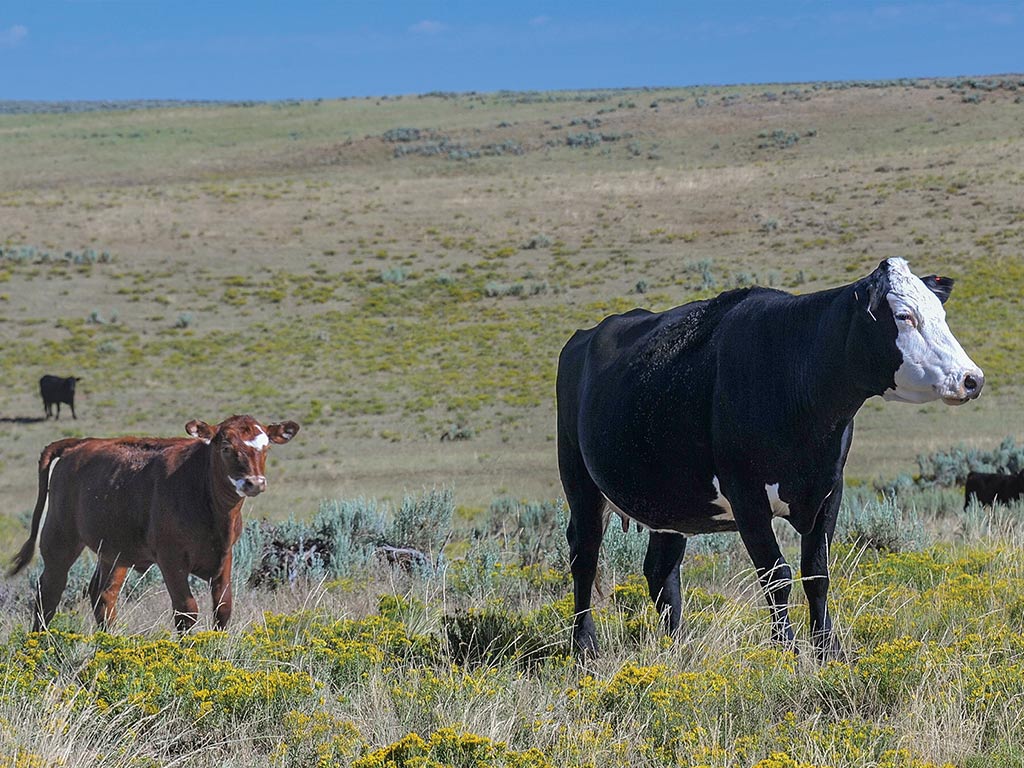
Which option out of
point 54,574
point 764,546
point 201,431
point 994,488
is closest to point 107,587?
point 54,574

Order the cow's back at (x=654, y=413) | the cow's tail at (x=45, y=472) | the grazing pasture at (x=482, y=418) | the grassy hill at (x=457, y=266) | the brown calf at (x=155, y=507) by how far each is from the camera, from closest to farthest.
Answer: the grazing pasture at (x=482, y=418)
the cow's back at (x=654, y=413)
the brown calf at (x=155, y=507)
the cow's tail at (x=45, y=472)
the grassy hill at (x=457, y=266)

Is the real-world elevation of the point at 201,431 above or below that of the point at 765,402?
below

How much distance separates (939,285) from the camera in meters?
4.68

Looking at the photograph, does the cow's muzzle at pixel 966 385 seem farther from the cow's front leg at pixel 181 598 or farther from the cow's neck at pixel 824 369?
the cow's front leg at pixel 181 598

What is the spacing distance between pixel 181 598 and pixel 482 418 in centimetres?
2215

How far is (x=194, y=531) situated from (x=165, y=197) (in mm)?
62015

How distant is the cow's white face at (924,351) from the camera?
4.32 m

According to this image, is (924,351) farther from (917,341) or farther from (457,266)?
(457,266)

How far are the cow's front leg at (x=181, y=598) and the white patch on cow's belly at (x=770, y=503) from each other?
3022mm

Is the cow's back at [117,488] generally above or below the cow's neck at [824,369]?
below

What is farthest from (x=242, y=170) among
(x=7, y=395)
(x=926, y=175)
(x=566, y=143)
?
(x=7, y=395)

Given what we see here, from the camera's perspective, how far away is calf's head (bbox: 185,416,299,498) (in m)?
6.83

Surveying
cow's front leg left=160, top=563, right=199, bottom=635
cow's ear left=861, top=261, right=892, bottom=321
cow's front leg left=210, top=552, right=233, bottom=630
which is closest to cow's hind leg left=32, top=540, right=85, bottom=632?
cow's front leg left=160, top=563, right=199, bottom=635

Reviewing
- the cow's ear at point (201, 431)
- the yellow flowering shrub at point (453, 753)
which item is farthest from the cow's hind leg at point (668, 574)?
the cow's ear at point (201, 431)
